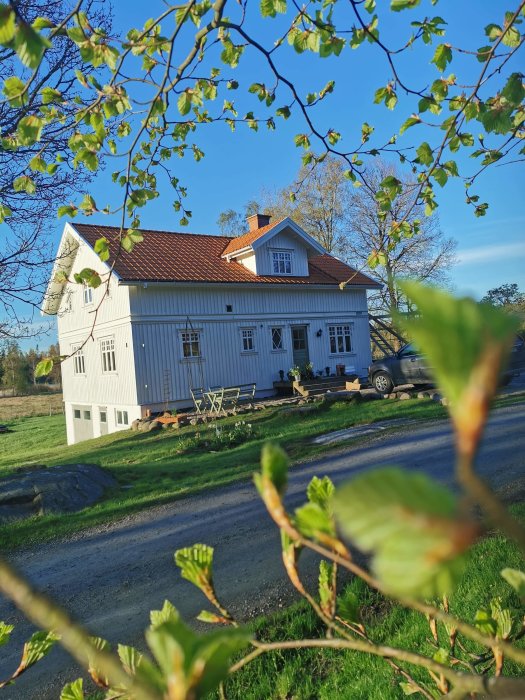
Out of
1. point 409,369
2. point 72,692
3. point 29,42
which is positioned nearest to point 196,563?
point 72,692

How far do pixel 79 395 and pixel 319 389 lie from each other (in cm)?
1215

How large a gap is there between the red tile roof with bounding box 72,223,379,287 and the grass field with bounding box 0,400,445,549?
5.54 m

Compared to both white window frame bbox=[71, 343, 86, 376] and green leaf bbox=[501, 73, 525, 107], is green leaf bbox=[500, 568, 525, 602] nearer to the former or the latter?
green leaf bbox=[501, 73, 525, 107]

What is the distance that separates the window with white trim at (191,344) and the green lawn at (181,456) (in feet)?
13.0

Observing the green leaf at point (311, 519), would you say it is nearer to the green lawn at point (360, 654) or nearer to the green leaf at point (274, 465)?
the green leaf at point (274, 465)

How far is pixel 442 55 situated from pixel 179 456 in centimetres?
1107

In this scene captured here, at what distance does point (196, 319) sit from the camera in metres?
20.8

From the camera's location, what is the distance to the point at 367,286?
25.2 metres

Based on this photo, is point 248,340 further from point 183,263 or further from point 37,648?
point 37,648

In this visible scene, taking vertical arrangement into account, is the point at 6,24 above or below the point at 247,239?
below

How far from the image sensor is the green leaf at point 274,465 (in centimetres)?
52

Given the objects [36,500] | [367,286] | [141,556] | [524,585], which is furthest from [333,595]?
[367,286]

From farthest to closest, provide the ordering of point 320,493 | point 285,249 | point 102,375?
point 285,249 → point 102,375 → point 320,493

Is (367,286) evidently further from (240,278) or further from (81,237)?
(81,237)
